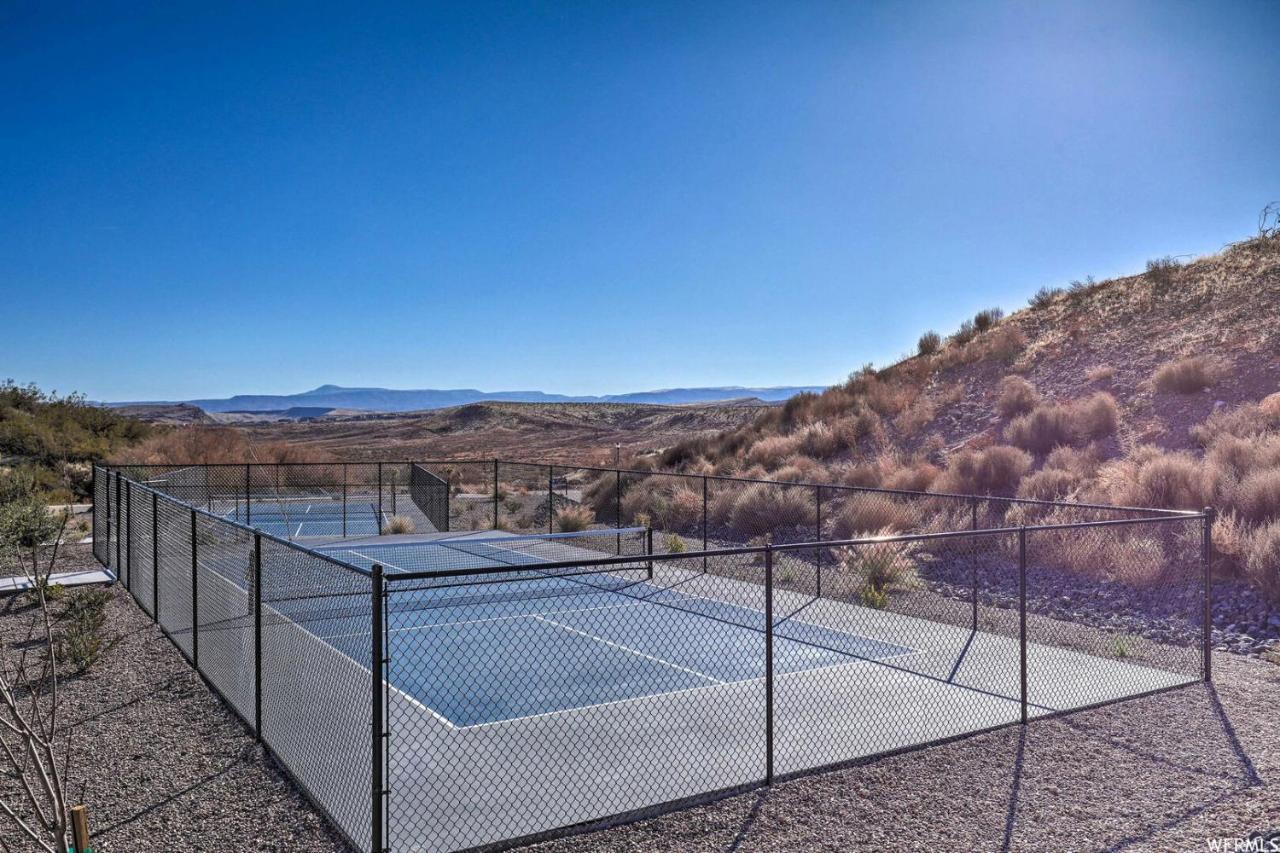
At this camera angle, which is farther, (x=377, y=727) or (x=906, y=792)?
(x=906, y=792)

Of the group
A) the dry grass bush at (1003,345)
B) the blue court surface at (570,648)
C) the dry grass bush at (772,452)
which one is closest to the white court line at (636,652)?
the blue court surface at (570,648)

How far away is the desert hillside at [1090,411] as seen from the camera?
55.1 ft

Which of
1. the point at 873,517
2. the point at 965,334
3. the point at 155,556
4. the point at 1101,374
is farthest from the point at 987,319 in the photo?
the point at 155,556

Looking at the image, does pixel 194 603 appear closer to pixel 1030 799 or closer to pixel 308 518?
pixel 1030 799

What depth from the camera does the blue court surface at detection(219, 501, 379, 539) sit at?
829 inches

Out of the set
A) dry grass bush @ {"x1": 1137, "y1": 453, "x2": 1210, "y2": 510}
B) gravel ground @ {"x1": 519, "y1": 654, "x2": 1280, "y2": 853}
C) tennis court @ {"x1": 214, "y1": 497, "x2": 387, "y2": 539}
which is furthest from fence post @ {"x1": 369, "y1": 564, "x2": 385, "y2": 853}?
dry grass bush @ {"x1": 1137, "y1": 453, "x2": 1210, "y2": 510}

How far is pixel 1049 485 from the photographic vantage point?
766 inches

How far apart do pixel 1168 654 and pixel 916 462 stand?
1400 cm

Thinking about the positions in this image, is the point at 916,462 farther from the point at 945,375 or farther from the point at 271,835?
the point at 271,835

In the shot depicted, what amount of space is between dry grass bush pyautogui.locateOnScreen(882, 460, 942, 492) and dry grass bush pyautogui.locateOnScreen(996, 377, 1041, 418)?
4.82m

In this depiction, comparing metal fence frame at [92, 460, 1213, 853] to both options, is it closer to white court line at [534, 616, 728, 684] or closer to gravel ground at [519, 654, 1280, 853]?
gravel ground at [519, 654, 1280, 853]

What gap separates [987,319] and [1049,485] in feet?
71.5

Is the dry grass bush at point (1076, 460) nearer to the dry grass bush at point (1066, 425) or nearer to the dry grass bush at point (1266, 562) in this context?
the dry grass bush at point (1066, 425)

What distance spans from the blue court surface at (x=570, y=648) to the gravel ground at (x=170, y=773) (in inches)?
54.2
